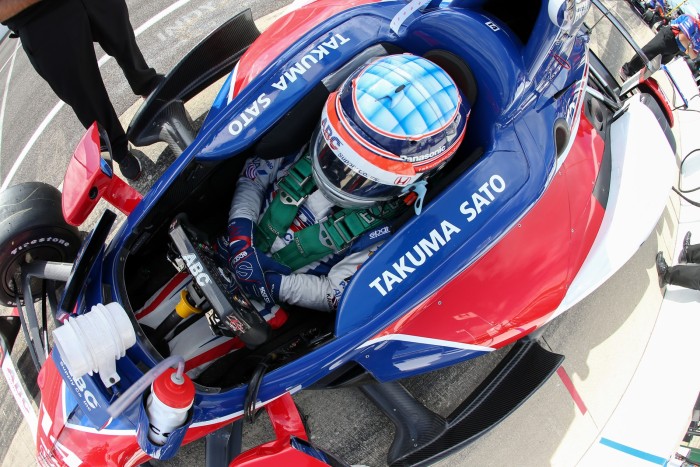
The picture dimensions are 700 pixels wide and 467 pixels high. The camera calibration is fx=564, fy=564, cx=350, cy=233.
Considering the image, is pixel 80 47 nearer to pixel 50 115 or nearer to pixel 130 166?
pixel 130 166

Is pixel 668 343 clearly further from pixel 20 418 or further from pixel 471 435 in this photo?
pixel 20 418

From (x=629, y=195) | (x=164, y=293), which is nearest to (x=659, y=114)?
(x=629, y=195)

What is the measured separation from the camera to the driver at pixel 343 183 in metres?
2.23

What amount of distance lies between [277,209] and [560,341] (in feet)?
6.87

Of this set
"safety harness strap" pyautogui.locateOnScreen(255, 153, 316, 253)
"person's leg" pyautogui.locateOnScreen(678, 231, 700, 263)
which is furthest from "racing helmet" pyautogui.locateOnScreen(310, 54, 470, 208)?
"person's leg" pyautogui.locateOnScreen(678, 231, 700, 263)

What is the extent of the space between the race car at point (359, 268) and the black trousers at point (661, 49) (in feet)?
4.13

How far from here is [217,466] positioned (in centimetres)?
283

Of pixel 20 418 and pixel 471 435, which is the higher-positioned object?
pixel 20 418

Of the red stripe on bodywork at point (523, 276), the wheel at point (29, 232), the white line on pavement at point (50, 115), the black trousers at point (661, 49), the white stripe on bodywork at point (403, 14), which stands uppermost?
the white line on pavement at point (50, 115)

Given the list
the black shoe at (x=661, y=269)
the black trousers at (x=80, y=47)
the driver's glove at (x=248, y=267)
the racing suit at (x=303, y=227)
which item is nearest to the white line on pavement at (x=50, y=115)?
the black trousers at (x=80, y=47)

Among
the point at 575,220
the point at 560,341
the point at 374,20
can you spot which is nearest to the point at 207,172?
the point at 374,20

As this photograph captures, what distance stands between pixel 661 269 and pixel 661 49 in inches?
67.7

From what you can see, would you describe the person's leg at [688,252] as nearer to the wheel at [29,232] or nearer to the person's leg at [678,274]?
the person's leg at [678,274]

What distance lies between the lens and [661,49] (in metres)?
4.27
